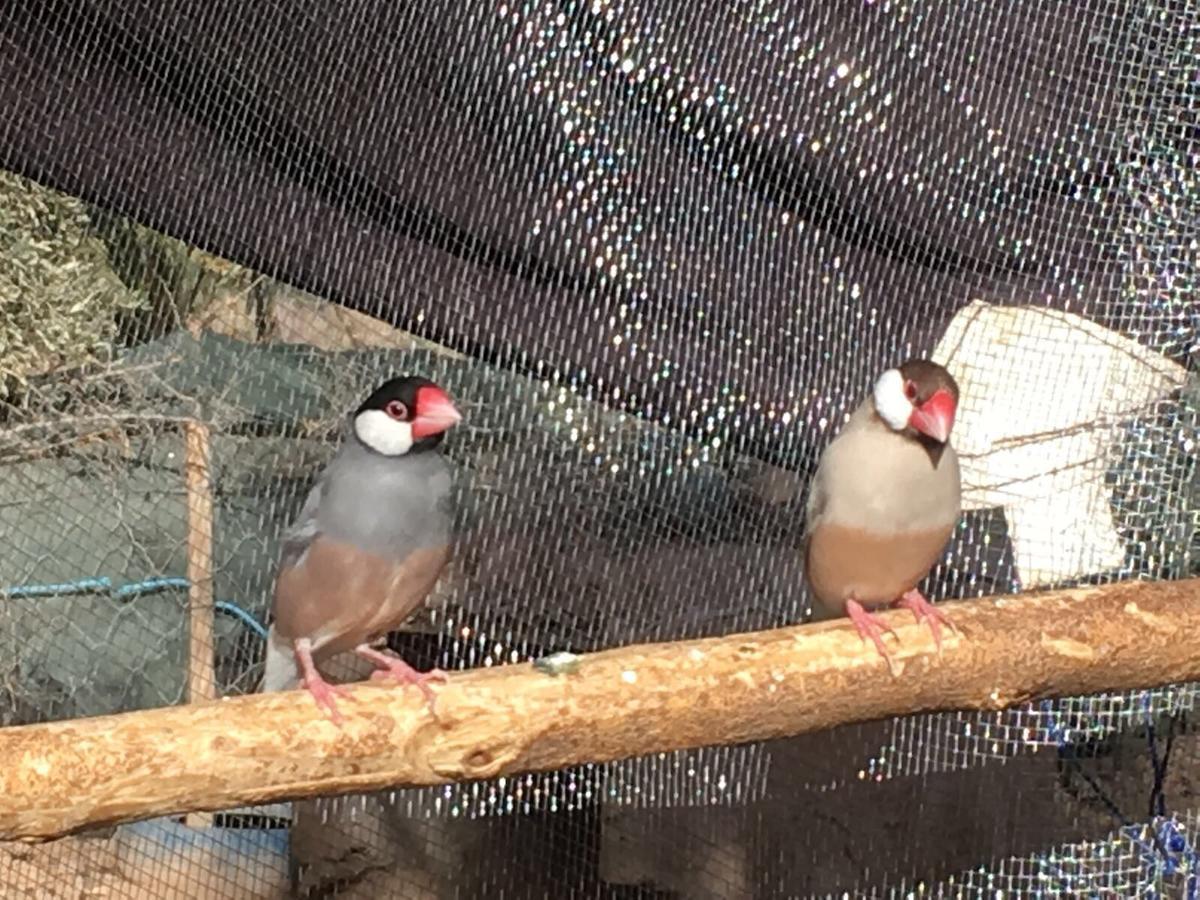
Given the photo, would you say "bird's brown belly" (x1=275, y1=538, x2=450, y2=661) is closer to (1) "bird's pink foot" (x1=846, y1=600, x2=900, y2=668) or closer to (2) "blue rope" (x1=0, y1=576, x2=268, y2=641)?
(1) "bird's pink foot" (x1=846, y1=600, x2=900, y2=668)

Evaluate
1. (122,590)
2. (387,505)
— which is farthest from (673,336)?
(122,590)

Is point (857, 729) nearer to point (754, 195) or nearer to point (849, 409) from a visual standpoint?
point (849, 409)

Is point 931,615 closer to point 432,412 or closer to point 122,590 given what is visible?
point 432,412

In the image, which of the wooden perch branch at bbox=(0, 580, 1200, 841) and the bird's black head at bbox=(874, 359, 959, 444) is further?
the bird's black head at bbox=(874, 359, 959, 444)

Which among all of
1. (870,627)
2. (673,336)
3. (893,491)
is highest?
(673,336)

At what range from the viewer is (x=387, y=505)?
4.47 ft

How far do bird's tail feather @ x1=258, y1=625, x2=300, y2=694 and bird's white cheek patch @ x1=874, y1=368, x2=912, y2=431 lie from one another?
0.57 meters

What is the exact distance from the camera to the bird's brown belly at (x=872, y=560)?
141cm

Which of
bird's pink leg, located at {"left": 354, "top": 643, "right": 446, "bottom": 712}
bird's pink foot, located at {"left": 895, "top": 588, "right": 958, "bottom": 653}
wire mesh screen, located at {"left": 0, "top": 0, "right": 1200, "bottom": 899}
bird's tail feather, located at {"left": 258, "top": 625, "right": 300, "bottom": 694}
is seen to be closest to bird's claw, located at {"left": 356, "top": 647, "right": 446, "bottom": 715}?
bird's pink leg, located at {"left": 354, "top": 643, "right": 446, "bottom": 712}

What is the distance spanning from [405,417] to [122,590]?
2.38 ft

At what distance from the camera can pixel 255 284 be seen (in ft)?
6.53

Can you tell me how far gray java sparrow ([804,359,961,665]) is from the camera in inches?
54.1

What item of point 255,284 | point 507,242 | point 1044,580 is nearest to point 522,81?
point 507,242

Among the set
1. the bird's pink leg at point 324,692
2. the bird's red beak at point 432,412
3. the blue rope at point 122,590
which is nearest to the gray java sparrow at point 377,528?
the bird's red beak at point 432,412
